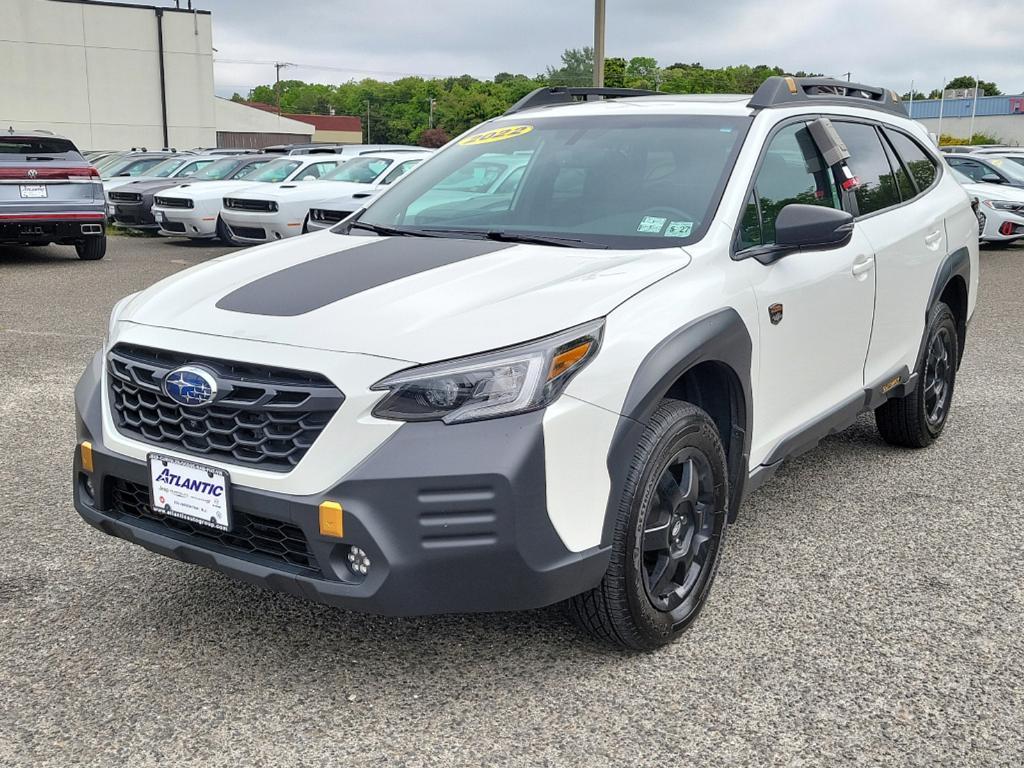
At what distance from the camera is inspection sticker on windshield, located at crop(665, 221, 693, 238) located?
11.1 feet

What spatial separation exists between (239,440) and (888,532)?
2.68 metres

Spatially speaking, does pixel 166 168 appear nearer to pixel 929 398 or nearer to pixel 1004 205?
pixel 1004 205

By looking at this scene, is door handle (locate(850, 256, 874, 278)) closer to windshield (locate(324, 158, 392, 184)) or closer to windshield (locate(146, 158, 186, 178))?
windshield (locate(324, 158, 392, 184))

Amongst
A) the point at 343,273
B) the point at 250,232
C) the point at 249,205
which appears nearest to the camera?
the point at 343,273

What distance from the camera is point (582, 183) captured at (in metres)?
3.80

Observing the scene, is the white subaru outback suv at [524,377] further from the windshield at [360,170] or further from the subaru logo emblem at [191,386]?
the windshield at [360,170]

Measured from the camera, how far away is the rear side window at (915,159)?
4.91 metres

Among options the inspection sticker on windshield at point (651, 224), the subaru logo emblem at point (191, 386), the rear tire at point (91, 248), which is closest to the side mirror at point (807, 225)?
the inspection sticker on windshield at point (651, 224)

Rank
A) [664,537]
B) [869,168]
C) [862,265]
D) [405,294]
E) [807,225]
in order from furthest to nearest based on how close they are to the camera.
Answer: [869,168]
[862,265]
[807,225]
[664,537]
[405,294]

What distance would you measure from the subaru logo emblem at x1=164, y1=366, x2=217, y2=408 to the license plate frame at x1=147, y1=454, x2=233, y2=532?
168mm

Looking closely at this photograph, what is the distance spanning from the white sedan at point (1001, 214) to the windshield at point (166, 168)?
14.5 meters

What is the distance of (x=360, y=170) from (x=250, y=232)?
6.06 feet

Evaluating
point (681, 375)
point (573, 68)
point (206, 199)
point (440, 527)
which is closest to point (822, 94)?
point (681, 375)

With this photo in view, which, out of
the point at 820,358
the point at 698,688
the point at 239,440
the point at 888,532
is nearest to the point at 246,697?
the point at 239,440
